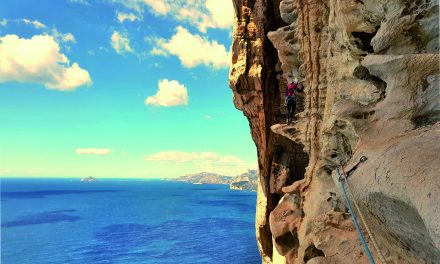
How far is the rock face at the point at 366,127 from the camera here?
4922 mm

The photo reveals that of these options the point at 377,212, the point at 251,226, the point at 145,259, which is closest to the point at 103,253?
the point at 145,259

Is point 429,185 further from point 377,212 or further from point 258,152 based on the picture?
point 258,152

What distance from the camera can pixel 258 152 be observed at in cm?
2694

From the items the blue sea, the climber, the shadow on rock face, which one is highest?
the climber

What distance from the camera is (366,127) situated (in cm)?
782

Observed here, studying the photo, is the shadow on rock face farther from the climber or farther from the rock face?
the climber

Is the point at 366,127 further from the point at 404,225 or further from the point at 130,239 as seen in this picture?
the point at 130,239

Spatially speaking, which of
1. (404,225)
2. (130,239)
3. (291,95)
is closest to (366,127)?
(404,225)

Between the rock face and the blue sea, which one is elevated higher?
the rock face

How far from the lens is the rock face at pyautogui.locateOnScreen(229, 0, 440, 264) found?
492cm

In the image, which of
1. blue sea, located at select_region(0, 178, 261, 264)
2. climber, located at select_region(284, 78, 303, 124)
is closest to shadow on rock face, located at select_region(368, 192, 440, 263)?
climber, located at select_region(284, 78, 303, 124)

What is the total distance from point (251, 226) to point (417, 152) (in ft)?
239

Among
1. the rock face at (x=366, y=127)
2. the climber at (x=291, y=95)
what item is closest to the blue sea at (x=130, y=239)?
the rock face at (x=366, y=127)

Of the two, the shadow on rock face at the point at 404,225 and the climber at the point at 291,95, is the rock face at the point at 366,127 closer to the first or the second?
the shadow on rock face at the point at 404,225
